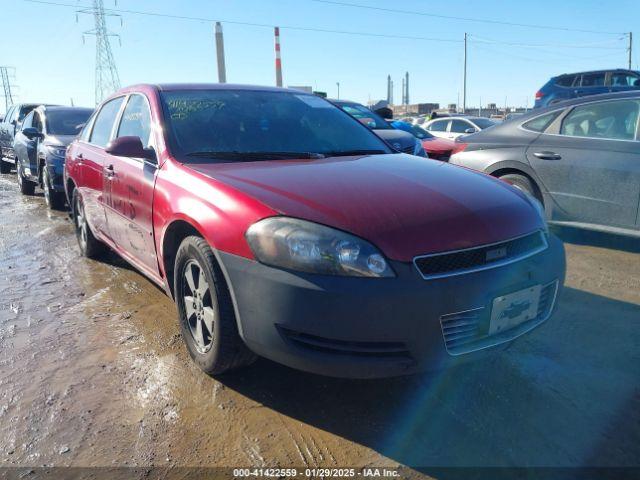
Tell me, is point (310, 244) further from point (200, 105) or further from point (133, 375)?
point (200, 105)

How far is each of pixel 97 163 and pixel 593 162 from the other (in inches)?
172

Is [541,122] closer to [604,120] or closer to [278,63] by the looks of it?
[604,120]

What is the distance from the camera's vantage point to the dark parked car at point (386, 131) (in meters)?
6.38

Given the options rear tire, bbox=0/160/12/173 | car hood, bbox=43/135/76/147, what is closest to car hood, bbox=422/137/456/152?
car hood, bbox=43/135/76/147

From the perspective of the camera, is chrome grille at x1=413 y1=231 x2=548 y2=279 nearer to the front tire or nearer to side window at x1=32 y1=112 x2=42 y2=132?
the front tire

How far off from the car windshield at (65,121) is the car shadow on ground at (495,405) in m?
7.19

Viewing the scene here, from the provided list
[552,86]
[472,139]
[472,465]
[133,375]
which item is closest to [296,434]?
[472,465]

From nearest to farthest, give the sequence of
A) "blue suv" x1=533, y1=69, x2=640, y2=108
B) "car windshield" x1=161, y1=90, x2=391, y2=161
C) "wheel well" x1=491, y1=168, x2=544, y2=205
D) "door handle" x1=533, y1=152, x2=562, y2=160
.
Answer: "car windshield" x1=161, y1=90, x2=391, y2=161, "door handle" x1=533, y1=152, x2=562, y2=160, "wheel well" x1=491, y1=168, x2=544, y2=205, "blue suv" x1=533, y1=69, x2=640, y2=108

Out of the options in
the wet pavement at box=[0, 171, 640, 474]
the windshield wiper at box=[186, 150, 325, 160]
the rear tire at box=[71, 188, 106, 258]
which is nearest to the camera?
the wet pavement at box=[0, 171, 640, 474]

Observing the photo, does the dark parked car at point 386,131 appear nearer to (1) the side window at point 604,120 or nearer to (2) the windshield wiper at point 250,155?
(1) the side window at point 604,120

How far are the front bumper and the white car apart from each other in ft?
37.2

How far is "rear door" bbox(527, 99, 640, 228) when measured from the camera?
4617 mm

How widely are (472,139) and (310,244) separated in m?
4.39

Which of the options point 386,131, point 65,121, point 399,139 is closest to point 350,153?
point 399,139
